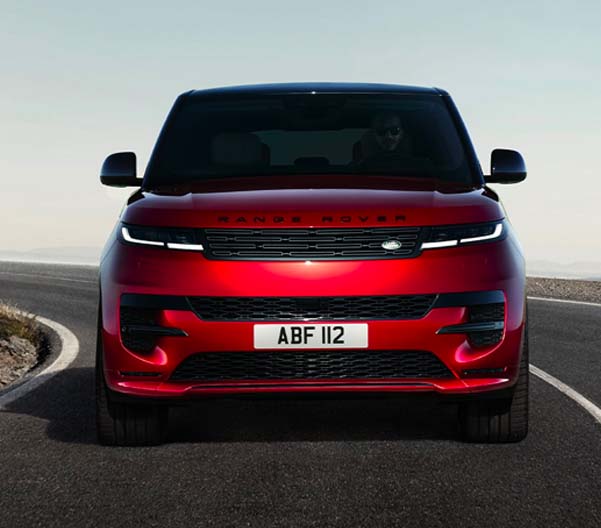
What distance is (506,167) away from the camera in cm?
654

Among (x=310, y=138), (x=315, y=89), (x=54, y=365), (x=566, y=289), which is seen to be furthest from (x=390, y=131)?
(x=566, y=289)

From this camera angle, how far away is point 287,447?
17.9 ft

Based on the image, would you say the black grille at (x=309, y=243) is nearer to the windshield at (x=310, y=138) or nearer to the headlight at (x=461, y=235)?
the headlight at (x=461, y=235)

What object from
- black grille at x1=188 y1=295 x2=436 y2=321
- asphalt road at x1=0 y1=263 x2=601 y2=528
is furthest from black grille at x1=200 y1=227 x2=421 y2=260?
asphalt road at x1=0 y1=263 x2=601 y2=528

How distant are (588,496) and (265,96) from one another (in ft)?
11.2

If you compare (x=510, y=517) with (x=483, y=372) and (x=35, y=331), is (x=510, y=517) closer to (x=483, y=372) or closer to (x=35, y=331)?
(x=483, y=372)

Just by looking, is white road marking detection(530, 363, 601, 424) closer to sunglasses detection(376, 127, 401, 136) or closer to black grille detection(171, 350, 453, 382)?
black grille detection(171, 350, 453, 382)

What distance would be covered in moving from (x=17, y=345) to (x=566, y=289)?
11.5 meters

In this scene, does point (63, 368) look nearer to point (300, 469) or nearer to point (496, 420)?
point (300, 469)

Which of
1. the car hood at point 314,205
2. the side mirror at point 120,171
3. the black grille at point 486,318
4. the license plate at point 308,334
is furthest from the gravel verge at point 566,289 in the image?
the license plate at point 308,334

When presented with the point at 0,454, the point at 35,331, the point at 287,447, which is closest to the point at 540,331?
the point at 35,331

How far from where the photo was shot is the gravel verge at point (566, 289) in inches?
687

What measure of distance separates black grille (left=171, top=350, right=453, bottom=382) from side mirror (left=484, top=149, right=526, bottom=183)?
1823mm

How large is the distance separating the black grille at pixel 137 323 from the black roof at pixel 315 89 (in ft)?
7.39
